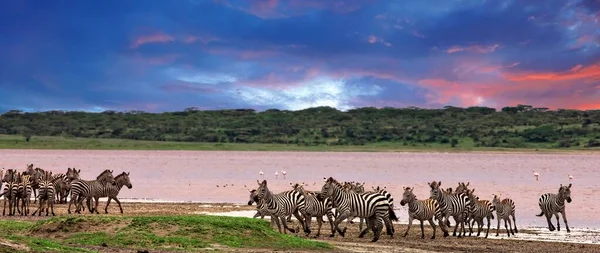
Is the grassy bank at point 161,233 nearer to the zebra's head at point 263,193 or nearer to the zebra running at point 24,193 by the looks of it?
the zebra's head at point 263,193

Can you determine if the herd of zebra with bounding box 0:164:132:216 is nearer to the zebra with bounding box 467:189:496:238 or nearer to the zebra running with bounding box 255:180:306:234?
the zebra running with bounding box 255:180:306:234

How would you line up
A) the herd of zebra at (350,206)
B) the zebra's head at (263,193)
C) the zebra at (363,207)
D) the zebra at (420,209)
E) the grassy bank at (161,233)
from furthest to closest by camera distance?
the zebra at (420,209), the zebra at (363,207), the herd of zebra at (350,206), the zebra's head at (263,193), the grassy bank at (161,233)

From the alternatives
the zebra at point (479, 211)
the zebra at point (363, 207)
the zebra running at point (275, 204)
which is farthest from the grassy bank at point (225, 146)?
the zebra running at point (275, 204)

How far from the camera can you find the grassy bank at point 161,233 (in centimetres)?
1961

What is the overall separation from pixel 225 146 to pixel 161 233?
488 feet

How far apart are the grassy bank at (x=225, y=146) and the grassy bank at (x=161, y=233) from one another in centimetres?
13839

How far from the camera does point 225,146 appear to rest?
169 m

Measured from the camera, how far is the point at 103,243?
19391 mm

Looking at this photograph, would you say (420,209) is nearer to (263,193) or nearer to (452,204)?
(452,204)

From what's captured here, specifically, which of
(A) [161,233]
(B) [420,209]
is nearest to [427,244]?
(B) [420,209]

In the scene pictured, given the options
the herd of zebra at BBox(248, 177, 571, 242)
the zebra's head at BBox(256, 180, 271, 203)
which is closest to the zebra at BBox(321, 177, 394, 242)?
the herd of zebra at BBox(248, 177, 571, 242)

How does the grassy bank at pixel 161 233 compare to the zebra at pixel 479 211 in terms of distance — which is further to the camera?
the zebra at pixel 479 211

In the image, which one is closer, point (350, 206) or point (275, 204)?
point (275, 204)

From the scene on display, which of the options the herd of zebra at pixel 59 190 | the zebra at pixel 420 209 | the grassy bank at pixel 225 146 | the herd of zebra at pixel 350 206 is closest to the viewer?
the herd of zebra at pixel 350 206
